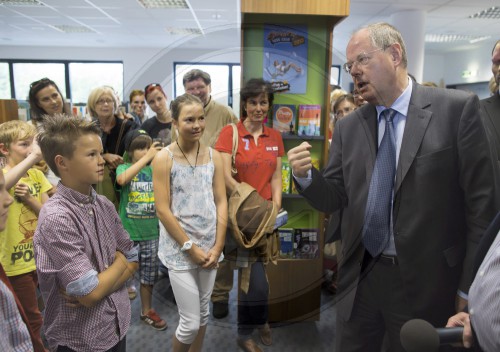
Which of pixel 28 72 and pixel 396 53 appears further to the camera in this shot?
pixel 28 72

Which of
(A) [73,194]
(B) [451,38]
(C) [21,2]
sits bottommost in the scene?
(A) [73,194]

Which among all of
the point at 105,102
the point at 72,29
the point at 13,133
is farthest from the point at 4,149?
the point at 72,29

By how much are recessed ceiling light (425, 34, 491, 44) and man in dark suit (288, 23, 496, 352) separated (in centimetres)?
798

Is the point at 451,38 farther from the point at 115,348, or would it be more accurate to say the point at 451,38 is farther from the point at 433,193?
the point at 115,348

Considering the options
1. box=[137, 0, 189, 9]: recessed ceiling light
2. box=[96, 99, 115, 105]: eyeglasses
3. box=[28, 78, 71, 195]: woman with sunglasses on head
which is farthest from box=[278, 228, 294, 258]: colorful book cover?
box=[137, 0, 189, 9]: recessed ceiling light

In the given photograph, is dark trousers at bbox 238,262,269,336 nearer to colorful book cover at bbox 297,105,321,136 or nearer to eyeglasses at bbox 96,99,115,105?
colorful book cover at bbox 297,105,321,136

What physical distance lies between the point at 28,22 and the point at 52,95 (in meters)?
6.39

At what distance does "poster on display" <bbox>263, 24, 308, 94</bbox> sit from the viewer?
0.80m

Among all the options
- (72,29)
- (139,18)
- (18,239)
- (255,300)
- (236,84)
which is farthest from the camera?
(72,29)

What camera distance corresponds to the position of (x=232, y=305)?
3.55 ft

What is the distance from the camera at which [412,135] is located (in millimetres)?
971

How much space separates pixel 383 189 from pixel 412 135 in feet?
0.53

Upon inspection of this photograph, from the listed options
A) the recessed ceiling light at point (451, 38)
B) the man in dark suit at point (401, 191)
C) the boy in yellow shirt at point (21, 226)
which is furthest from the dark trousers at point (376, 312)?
the recessed ceiling light at point (451, 38)

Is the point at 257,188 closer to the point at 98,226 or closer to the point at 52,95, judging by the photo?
the point at 98,226
